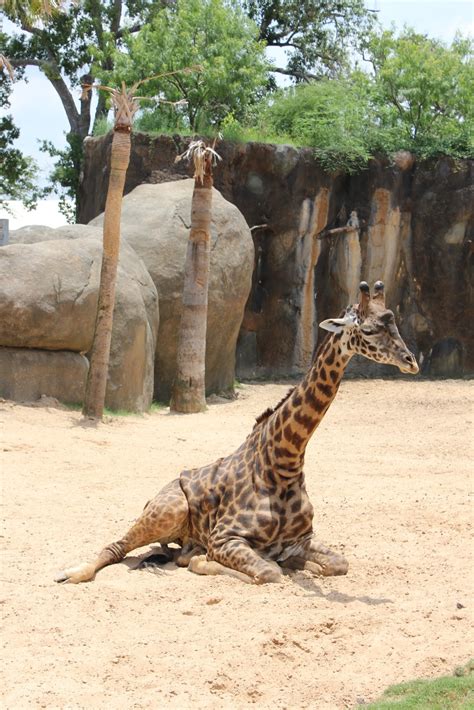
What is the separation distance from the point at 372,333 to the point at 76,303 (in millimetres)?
7435

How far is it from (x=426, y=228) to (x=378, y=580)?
1487 centimetres

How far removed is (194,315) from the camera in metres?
15.0

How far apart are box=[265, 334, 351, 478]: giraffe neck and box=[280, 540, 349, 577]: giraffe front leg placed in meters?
0.51

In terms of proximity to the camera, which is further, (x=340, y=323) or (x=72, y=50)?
(x=72, y=50)

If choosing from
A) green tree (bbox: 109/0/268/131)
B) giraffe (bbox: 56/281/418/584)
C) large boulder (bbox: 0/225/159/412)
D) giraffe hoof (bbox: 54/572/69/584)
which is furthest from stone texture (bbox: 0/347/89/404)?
green tree (bbox: 109/0/268/131)

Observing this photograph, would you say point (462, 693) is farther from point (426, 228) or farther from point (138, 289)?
point (426, 228)

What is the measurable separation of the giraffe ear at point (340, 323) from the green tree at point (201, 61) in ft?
53.8

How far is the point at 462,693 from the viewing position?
420 cm

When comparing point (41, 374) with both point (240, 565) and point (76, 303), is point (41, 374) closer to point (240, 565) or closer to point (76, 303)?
point (76, 303)

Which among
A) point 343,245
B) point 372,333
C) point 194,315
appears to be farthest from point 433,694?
point 343,245

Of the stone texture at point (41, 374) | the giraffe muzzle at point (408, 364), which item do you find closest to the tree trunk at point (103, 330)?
the stone texture at point (41, 374)

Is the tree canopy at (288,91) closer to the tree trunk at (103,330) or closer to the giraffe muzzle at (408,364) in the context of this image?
the tree trunk at (103,330)

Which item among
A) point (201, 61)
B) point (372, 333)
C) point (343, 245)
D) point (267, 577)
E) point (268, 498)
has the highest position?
point (201, 61)

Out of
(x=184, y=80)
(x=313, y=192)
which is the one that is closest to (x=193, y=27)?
(x=184, y=80)
